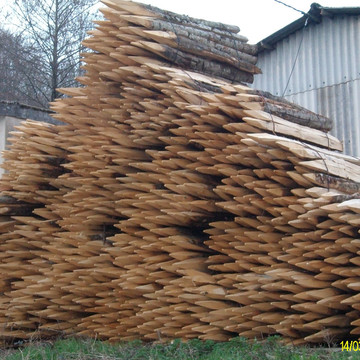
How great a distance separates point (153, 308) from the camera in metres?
5.29

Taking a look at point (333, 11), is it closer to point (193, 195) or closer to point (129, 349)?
point (193, 195)

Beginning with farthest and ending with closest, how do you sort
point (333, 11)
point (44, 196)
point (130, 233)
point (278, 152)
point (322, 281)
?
point (333, 11)
point (44, 196)
point (130, 233)
point (278, 152)
point (322, 281)

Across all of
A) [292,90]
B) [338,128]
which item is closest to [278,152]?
[338,128]

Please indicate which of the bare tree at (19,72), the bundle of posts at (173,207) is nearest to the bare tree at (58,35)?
the bare tree at (19,72)

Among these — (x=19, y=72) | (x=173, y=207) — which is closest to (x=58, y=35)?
(x=19, y=72)

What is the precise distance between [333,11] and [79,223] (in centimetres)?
642

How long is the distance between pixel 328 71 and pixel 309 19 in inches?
40.3

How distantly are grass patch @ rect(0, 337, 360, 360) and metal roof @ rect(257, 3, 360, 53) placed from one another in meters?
6.93

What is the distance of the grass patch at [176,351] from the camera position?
163 inches

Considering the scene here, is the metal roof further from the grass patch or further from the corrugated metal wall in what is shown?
the grass patch

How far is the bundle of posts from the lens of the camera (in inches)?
175

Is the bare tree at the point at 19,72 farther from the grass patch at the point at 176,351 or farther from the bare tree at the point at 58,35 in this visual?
the grass patch at the point at 176,351

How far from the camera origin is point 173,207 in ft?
17.3

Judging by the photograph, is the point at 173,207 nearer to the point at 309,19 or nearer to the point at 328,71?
the point at 328,71
